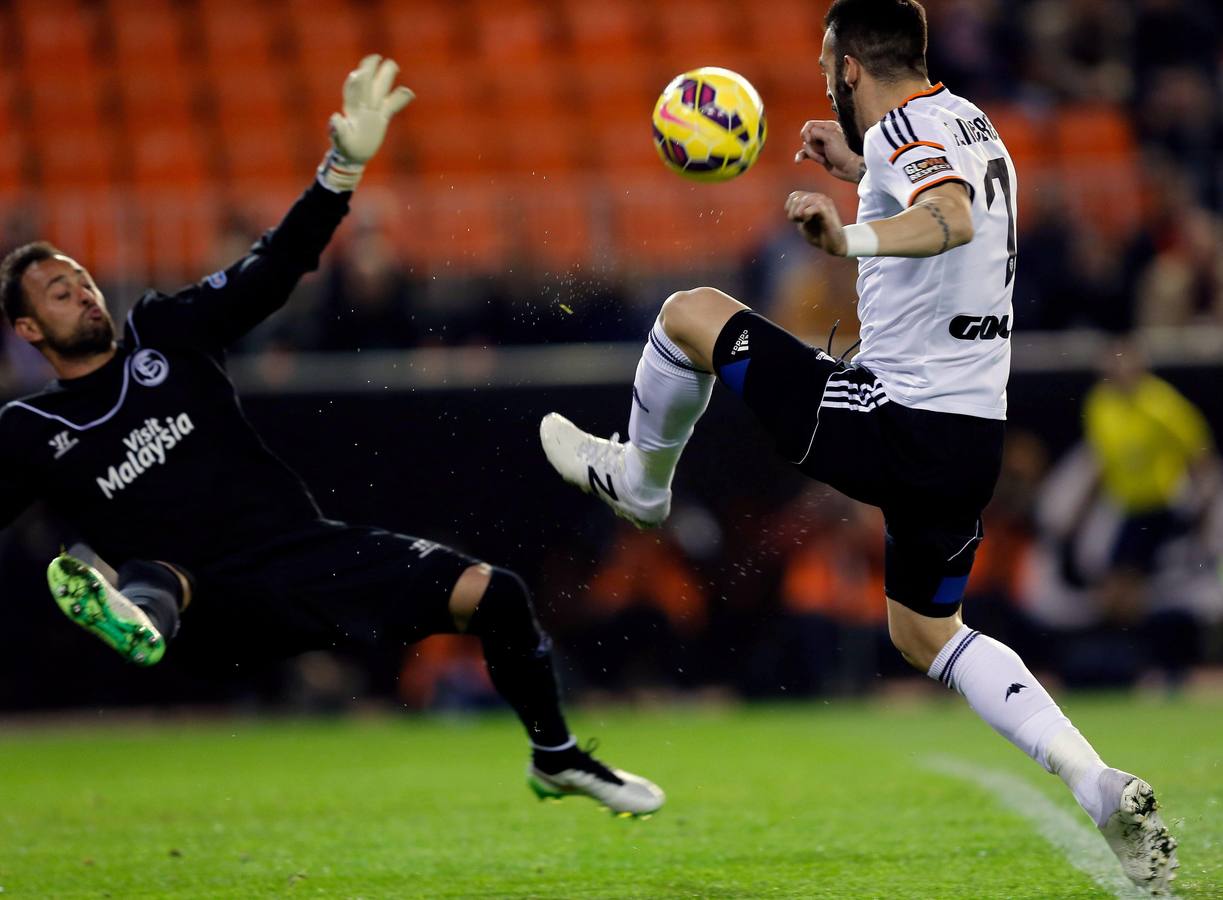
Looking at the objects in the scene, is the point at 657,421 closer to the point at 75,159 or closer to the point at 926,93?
the point at 926,93

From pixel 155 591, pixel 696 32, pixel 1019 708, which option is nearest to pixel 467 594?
pixel 155 591

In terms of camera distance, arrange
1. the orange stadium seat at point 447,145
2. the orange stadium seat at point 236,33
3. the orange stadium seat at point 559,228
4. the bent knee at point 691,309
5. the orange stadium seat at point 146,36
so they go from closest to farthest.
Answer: the bent knee at point 691,309, the orange stadium seat at point 559,228, the orange stadium seat at point 447,145, the orange stadium seat at point 146,36, the orange stadium seat at point 236,33

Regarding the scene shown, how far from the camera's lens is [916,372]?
199 inches

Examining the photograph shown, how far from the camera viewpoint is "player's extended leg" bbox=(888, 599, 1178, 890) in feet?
15.4

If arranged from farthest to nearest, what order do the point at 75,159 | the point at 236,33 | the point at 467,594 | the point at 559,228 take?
the point at 236,33 → the point at 75,159 → the point at 559,228 → the point at 467,594

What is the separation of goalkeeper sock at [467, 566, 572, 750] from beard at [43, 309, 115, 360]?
159 centimetres

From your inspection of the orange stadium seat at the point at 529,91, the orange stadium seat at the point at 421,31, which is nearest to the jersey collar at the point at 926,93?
the orange stadium seat at the point at 529,91

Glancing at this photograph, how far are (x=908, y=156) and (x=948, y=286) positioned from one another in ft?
1.37

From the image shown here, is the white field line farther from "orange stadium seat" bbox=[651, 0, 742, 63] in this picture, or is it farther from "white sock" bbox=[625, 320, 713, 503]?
"orange stadium seat" bbox=[651, 0, 742, 63]

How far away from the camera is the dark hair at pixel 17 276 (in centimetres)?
614

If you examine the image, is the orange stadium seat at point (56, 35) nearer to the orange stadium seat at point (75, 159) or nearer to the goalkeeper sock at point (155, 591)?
the orange stadium seat at point (75, 159)

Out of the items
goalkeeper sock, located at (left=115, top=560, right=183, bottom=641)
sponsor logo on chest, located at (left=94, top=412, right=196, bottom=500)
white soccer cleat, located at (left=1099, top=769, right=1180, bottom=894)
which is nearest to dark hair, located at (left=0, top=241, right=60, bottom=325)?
sponsor logo on chest, located at (left=94, top=412, right=196, bottom=500)

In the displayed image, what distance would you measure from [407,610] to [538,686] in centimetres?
56

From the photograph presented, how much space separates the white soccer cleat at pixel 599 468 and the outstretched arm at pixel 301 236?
1049 millimetres
